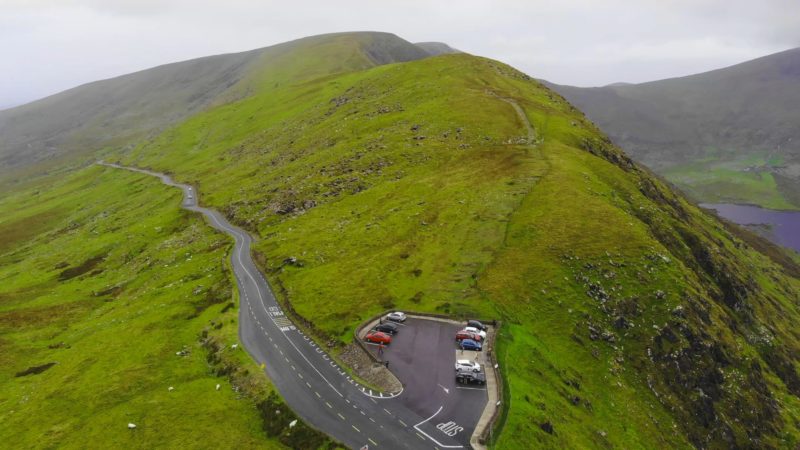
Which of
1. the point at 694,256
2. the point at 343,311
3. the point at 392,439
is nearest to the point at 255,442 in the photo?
the point at 392,439

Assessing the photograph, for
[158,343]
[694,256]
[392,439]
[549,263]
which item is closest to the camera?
[392,439]

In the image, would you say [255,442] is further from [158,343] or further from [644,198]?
[644,198]

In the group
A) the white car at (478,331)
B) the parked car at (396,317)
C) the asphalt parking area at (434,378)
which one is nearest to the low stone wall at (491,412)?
the asphalt parking area at (434,378)

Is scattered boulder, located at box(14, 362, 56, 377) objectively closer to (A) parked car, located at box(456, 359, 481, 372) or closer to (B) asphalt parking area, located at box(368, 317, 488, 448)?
(B) asphalt parking area, located at box(368, 317, 488, 448)

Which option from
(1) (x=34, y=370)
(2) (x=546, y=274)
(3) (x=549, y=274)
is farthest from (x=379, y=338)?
(1) (x=34, y=370)

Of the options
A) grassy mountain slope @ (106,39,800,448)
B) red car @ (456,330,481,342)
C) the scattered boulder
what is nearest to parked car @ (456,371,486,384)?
grassy mountain slope @ (106,39,800,448)

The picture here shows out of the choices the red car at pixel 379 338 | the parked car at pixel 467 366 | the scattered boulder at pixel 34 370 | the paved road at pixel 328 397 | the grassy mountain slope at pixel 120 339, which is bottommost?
the scattered boulder at pixel 34 370

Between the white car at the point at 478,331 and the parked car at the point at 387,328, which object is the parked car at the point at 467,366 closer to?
the white car at the point at 478,331
